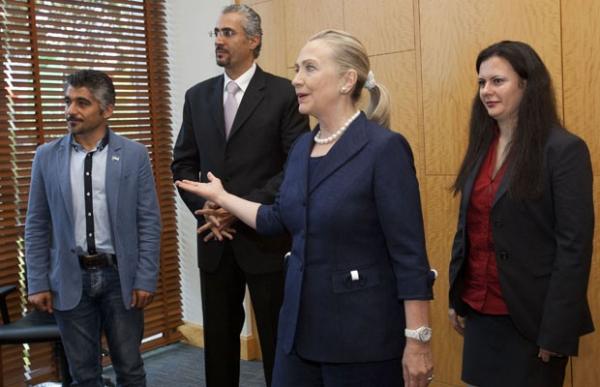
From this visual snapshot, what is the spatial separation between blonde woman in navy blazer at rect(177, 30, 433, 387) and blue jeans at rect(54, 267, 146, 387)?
111cm

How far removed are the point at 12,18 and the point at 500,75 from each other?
9.56 feet

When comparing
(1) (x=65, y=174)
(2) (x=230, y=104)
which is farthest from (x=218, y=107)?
(1) (x=65, y=174)

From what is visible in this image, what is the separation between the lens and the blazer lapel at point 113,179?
2793mm

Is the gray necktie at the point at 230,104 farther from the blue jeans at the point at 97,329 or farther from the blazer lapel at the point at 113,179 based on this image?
the blue jeans at the point at 97,329

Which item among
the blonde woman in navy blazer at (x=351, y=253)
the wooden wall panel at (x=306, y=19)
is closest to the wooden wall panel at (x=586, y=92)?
the wooden wall panel at (x=306, y=19)

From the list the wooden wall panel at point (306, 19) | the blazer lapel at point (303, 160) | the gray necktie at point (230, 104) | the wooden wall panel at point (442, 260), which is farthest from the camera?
the wooden wall panel at point (306, 19)

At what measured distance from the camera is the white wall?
14.8 feet

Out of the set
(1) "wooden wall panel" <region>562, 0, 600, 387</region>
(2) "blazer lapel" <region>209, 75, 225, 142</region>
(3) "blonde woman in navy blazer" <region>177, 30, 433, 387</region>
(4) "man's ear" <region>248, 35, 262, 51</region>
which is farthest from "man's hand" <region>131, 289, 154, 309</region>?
(1) "wooden wall panel" <region>562, 0, 600, 387</region>

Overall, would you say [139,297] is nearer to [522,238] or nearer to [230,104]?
[230,104]

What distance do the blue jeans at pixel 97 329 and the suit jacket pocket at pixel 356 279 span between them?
1323 mm

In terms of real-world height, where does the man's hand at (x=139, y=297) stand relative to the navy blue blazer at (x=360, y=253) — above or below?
below

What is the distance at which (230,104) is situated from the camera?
3.05m

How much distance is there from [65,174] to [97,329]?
690 mm

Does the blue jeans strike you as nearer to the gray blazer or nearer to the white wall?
the gray blazer
